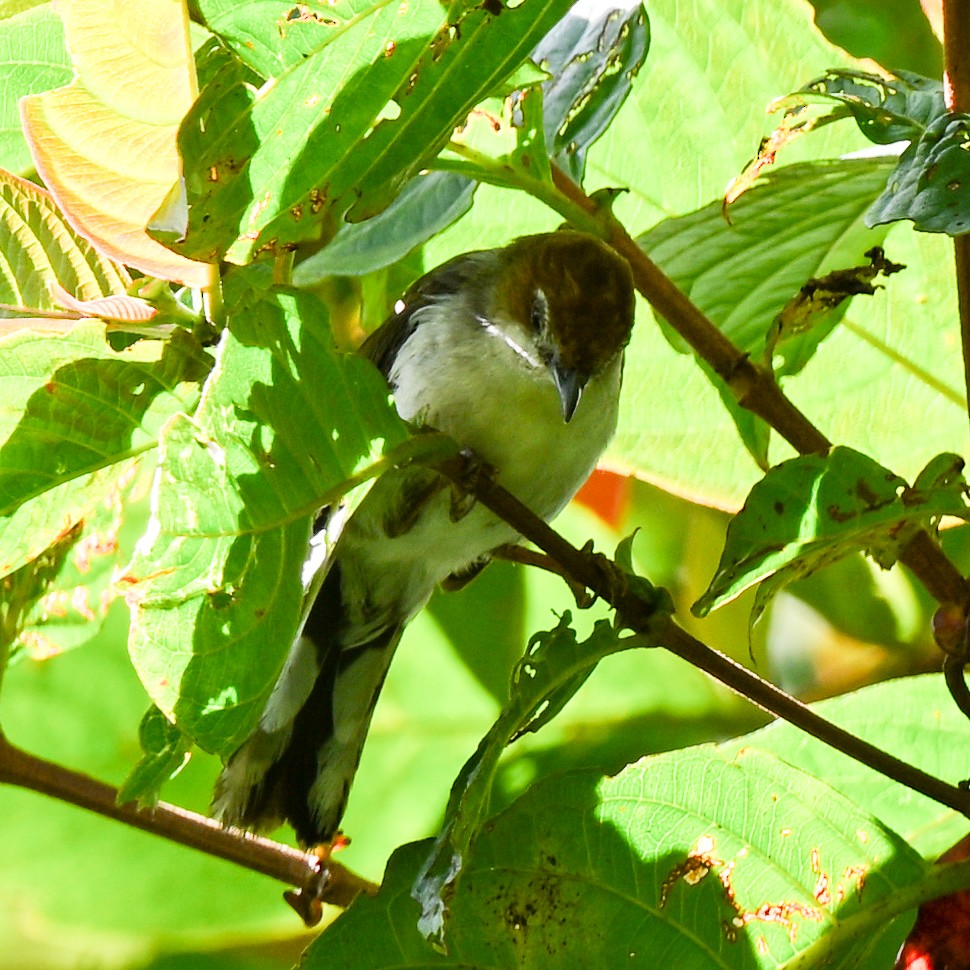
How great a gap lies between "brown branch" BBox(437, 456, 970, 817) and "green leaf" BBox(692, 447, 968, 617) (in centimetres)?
5

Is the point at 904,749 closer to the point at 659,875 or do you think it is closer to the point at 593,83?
the point at 659,875

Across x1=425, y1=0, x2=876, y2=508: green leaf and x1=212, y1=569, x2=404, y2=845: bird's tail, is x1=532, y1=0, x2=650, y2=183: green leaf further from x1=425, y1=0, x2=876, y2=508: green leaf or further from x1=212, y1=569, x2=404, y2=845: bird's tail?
x1=212, y1=569, x2=404, y2=845: bird's tail

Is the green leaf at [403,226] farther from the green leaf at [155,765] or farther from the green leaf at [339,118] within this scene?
the green leaf at [155,765]

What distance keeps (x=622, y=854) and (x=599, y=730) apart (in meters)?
0.75

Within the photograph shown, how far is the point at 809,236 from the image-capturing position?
179cm

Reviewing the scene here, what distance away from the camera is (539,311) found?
240 centimetres

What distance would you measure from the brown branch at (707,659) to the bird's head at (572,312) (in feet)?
2.52

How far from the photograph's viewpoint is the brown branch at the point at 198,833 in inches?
65.5

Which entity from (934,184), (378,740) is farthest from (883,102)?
(378,740)

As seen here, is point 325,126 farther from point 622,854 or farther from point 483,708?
point 483,708

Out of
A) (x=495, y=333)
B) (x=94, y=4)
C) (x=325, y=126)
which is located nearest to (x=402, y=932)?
(x=325, y=126)

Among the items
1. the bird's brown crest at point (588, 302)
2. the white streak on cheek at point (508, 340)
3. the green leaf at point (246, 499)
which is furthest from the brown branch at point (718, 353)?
the white streak on cheek at point (508, 340)

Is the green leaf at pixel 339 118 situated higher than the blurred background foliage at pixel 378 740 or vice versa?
the green leaf at pixel 339 118

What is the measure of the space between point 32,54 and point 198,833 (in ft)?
3.17
